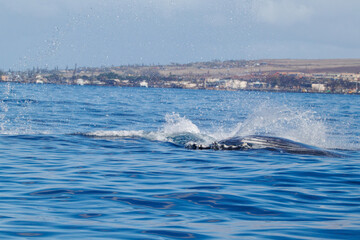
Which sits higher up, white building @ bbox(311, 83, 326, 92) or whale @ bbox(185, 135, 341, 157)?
whale @ bbox(185, 135, 341, 157)

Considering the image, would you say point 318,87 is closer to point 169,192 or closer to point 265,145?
point 265,145

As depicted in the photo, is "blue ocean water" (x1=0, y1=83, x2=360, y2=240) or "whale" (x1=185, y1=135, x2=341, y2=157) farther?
"whale" (x1=185, y1=135, x2=341, y2=157)

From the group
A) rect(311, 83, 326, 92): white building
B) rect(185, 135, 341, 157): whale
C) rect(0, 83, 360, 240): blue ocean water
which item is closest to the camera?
rect(0, 83, 360, 240): blue ocean water

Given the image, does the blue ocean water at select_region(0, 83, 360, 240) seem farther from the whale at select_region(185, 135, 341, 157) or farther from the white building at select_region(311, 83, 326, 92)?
the white building at select_region(311, 83, 326, 92)

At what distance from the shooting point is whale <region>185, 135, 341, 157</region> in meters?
17.3

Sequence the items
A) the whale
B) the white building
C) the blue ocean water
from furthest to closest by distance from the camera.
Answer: the white building, the whale, the blue ocean water

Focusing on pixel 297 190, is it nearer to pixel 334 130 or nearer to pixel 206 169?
pixel 206 169

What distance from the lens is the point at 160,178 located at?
12227 millimetres

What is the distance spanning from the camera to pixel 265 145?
58.6 feet

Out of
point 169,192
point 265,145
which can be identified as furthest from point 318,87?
point 169,192

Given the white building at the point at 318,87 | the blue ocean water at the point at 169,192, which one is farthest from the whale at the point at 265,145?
the white building at the point at 318,87

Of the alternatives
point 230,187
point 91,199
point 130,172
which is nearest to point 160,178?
point 130,172

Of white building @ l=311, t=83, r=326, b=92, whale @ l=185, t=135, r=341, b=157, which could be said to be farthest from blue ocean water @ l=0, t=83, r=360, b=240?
white building @ l=311, t=83, r=326, b=92

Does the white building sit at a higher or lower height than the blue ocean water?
lower
